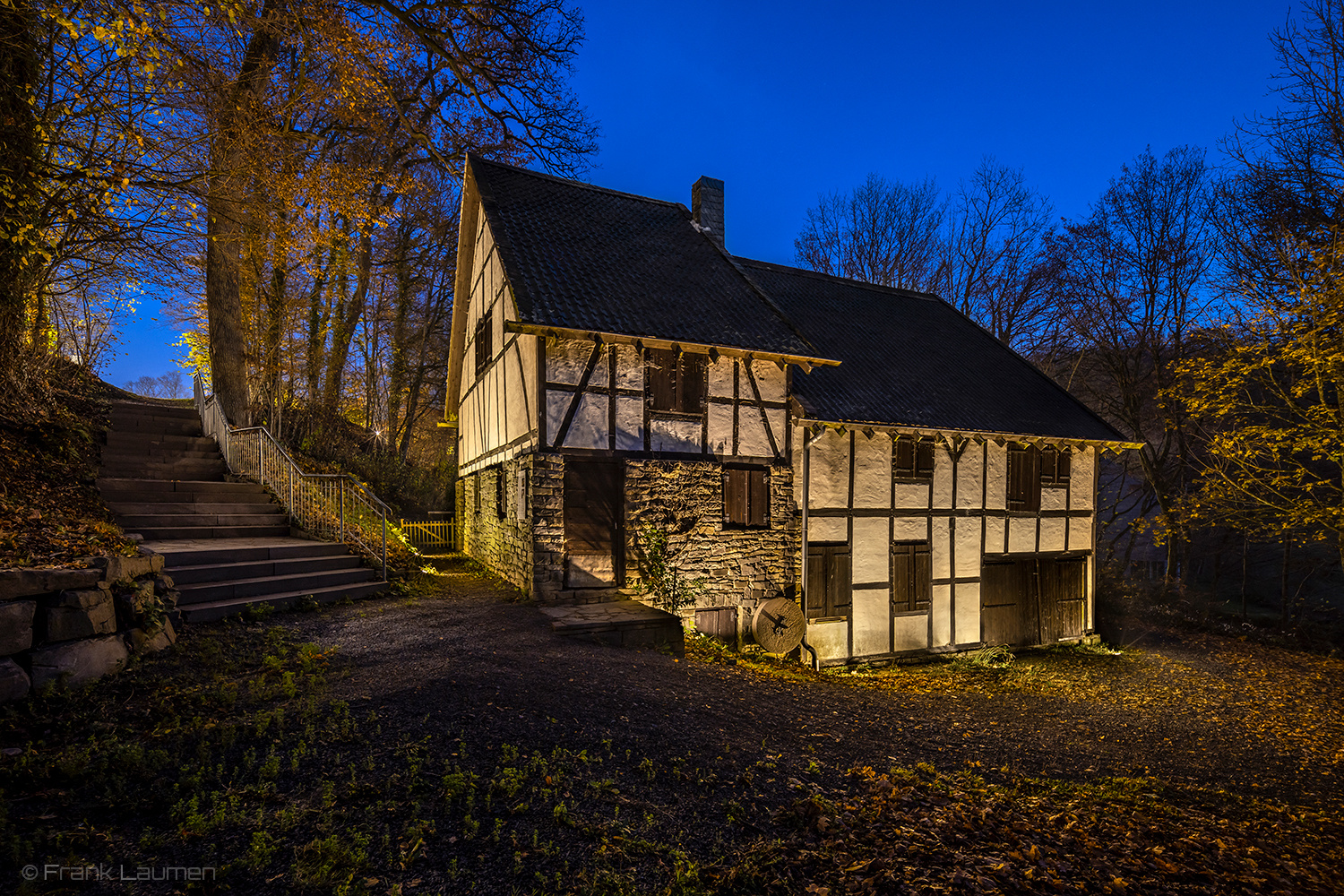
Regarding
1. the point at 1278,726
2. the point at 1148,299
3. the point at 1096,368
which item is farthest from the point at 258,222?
the point at 1096,368

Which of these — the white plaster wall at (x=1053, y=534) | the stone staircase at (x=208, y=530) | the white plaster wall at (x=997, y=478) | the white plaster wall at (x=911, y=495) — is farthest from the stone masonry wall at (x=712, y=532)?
the white plaster wall at (x=1053, y=534)

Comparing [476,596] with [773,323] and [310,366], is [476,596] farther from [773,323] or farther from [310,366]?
[310,366]

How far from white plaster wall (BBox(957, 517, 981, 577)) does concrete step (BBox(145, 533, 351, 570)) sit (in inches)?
468

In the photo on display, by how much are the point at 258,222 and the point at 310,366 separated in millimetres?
7851

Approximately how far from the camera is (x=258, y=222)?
11047 millimetres

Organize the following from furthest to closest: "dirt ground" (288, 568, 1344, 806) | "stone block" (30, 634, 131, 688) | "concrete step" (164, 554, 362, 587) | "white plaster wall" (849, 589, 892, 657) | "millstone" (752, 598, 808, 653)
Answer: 1. "white plaster wall" (849, 589, 892, 657)
2. "millstone" (752, 598, 808, 653)
3. "concrete step" (164, 554, 362, 587)
4. "dirt ground" (288, 568, 1344, 806)
5. "stone block" (30, 634, 131, 688)

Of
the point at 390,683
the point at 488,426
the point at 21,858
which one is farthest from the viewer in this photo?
the point at 488,426

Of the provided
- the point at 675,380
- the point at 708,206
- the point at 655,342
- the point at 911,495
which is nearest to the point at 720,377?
the point at 675,380

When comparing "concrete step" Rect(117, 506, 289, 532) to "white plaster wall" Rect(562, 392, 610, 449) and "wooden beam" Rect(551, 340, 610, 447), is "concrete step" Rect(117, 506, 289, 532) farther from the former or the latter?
"white plaster wall" Rect(562, 392, 610, 449)

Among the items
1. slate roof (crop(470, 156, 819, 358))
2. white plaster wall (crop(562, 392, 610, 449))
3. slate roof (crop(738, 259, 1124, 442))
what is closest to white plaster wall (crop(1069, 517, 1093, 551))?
slate roof (crop(738, 259, 1124, 442))

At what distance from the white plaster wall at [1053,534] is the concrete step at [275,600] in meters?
13.8

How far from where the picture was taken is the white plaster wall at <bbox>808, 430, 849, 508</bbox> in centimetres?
1134

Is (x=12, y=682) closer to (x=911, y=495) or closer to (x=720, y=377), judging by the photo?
(x=720, y=377)


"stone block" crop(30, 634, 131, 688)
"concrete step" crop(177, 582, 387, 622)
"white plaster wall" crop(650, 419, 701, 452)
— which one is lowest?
"concrete step" crop(177, 582, 387, 622)
